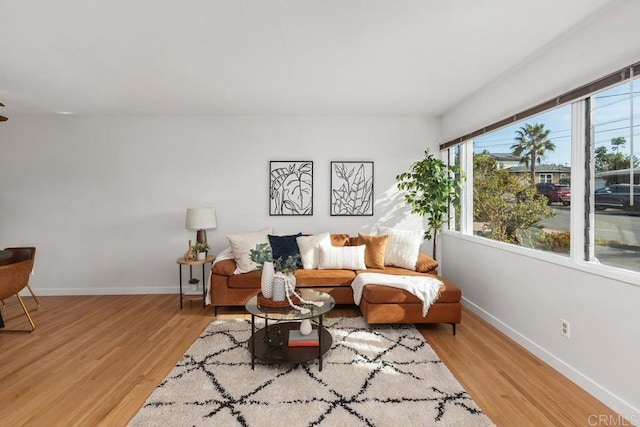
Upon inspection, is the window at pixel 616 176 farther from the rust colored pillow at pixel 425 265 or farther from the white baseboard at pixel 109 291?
the white baseboard at pixel 109 291

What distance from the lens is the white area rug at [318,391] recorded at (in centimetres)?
199

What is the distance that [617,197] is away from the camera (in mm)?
2172

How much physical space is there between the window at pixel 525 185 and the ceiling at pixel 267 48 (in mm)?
608

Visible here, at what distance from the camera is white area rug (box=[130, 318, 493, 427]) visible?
1988 mm

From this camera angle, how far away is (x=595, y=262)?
2334 millimetres

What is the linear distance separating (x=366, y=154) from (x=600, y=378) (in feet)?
11.4

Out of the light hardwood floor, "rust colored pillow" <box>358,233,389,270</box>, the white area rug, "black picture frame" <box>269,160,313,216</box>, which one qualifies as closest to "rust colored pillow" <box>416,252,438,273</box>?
"rust colored pillow" <box>358,233,389,270</box>

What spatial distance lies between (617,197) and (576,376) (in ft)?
4.31

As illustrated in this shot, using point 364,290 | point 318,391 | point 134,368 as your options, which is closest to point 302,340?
point 318,391

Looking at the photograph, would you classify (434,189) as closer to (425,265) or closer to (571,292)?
(425,265)

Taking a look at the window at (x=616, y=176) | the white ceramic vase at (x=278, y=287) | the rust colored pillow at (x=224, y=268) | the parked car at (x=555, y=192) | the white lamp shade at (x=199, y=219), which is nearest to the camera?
the window at (x=616, y=176)

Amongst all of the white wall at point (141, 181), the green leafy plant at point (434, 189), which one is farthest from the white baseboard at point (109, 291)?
the green leafy plant at point (434, 189)
